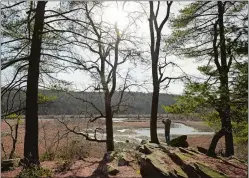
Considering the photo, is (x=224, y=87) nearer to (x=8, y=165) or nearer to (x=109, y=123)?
(x=8, y=165)

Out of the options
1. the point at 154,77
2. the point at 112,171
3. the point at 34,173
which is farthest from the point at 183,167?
the point at 154,77

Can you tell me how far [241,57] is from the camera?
691 cm

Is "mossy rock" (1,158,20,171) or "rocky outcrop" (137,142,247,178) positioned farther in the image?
"mossy rock" (1,158,20,171)

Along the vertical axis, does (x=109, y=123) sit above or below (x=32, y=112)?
below

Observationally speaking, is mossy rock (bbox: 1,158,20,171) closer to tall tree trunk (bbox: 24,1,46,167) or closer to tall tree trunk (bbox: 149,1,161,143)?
tall tree trunk (bbox: 24,1,46,167)

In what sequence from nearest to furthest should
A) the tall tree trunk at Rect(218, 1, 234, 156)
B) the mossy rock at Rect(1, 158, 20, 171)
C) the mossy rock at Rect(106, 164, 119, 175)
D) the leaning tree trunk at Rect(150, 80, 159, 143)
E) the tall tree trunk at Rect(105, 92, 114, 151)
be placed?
the tall tree trunk at Rect(218, 1, 234, 156) → the mossy rock at Rect(106, 164, 119, 175) → the mossy rock at Rect(1, 158, 20, 171) → the tall tree trunk at Rect(105, 92, 114, 151) → the leaning tree trunk at Rect(150, 80, 159, 143)

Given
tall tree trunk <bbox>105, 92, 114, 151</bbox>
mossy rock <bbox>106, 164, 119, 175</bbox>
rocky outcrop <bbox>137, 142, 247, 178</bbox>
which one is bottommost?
mossy rock <bbox>106, 164, 119, 175</bbox>

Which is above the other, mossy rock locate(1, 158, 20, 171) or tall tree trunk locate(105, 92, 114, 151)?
tall tree trunk locate(105, 92, 114, 151)

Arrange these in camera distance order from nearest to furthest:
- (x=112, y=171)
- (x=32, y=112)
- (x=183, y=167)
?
(x=183, y=167) < (x=112, y=171) < (x=32, y=112)

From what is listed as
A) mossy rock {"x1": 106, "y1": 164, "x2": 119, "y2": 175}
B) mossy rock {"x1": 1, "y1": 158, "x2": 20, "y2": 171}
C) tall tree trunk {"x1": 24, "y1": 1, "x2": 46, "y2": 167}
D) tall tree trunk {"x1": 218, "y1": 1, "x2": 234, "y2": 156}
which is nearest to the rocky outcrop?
mossy rock {"x1": 106, "y1": 164, "x2": 119, "y2": 175}

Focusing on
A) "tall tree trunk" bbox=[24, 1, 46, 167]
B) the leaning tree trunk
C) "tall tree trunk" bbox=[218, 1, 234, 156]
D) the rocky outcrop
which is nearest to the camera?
the rocky outcrop

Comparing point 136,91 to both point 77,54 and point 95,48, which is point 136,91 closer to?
point 95,48

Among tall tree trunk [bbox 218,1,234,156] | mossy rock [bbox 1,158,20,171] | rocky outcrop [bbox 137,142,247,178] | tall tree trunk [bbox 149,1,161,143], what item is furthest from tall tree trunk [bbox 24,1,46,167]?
tall tree trunk [bbox 149,1,161,143]

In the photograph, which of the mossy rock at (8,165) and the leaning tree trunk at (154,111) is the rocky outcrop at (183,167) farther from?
the leaning tree trunk at (154,111)
